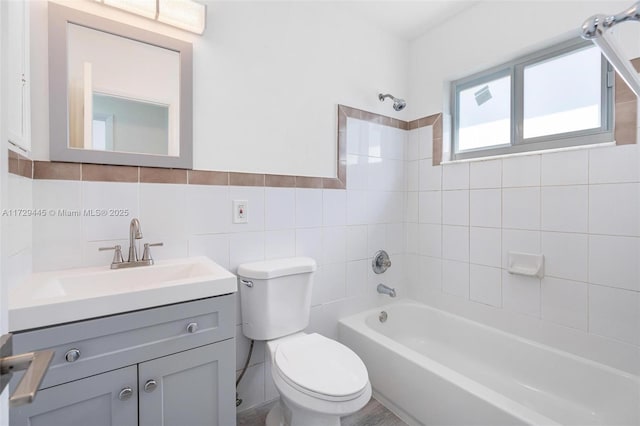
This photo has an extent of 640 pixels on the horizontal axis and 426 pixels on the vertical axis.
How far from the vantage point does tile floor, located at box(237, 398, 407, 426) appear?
156 centimetres

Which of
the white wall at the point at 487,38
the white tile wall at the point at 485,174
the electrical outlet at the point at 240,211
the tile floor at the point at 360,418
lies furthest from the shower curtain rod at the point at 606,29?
the tile floor at the point at 360,418

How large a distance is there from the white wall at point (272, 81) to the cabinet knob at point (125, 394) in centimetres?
93

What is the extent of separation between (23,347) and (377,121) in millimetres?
2101

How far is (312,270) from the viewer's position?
5.19 feet

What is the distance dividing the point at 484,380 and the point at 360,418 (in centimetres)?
77

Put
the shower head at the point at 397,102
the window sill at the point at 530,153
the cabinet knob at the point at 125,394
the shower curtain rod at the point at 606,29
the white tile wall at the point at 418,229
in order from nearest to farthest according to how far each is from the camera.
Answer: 1. the shower curtain rod at the point at 606,29
2. the cabinet knob at the point at 125,394
3. the white tile wall at the point at 418,229
4. the window sill at the point at 530,153
5. the shower head at the point at 397,102

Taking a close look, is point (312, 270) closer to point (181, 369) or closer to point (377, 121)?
point (181, 369)

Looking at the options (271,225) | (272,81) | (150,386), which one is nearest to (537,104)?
(272,81)

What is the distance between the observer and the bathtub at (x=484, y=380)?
1.28m

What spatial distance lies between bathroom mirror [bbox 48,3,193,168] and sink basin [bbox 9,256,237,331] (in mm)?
469

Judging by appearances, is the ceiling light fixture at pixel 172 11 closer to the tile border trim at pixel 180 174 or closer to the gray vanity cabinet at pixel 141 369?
the tile border trim at pixel 180 174

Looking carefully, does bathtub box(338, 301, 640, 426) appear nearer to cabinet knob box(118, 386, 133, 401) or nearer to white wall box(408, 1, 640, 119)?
cabinet knob box(118, 386, 133, 401)

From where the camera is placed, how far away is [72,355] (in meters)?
0.83

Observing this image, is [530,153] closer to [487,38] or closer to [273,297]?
[487,38]
